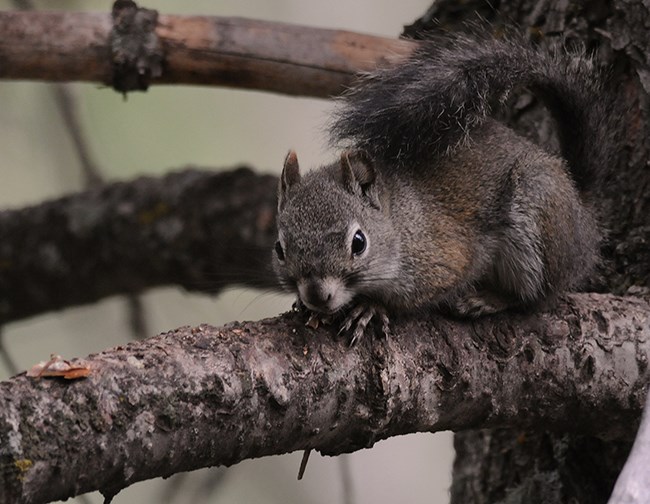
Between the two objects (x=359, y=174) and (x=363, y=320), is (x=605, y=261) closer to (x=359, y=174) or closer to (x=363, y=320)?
(x=359, y=174)

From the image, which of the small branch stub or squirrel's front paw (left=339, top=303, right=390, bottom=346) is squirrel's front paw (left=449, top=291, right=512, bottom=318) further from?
the small branch stub

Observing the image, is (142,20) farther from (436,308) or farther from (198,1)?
(198,1)

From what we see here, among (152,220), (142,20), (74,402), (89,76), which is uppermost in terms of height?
(142,20)

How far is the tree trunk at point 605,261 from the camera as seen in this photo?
218cm

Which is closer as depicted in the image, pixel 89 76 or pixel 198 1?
pixel 89 76

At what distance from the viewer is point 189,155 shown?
4.25 meters

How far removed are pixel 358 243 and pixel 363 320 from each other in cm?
26

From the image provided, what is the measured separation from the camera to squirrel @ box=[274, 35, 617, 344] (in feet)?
6.43

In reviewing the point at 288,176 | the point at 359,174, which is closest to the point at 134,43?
the point at 288,176

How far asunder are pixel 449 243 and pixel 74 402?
1.03 meters

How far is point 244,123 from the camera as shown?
14.0ft

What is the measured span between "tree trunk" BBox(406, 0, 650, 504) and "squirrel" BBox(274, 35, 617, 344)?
0.21ft

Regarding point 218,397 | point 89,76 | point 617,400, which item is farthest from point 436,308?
point 89,76

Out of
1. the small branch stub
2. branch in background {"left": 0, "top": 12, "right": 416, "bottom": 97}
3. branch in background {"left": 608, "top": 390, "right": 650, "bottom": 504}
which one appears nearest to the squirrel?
branch in background {"left": 0, "top": 12, "right": 416, "bottom": 97}
